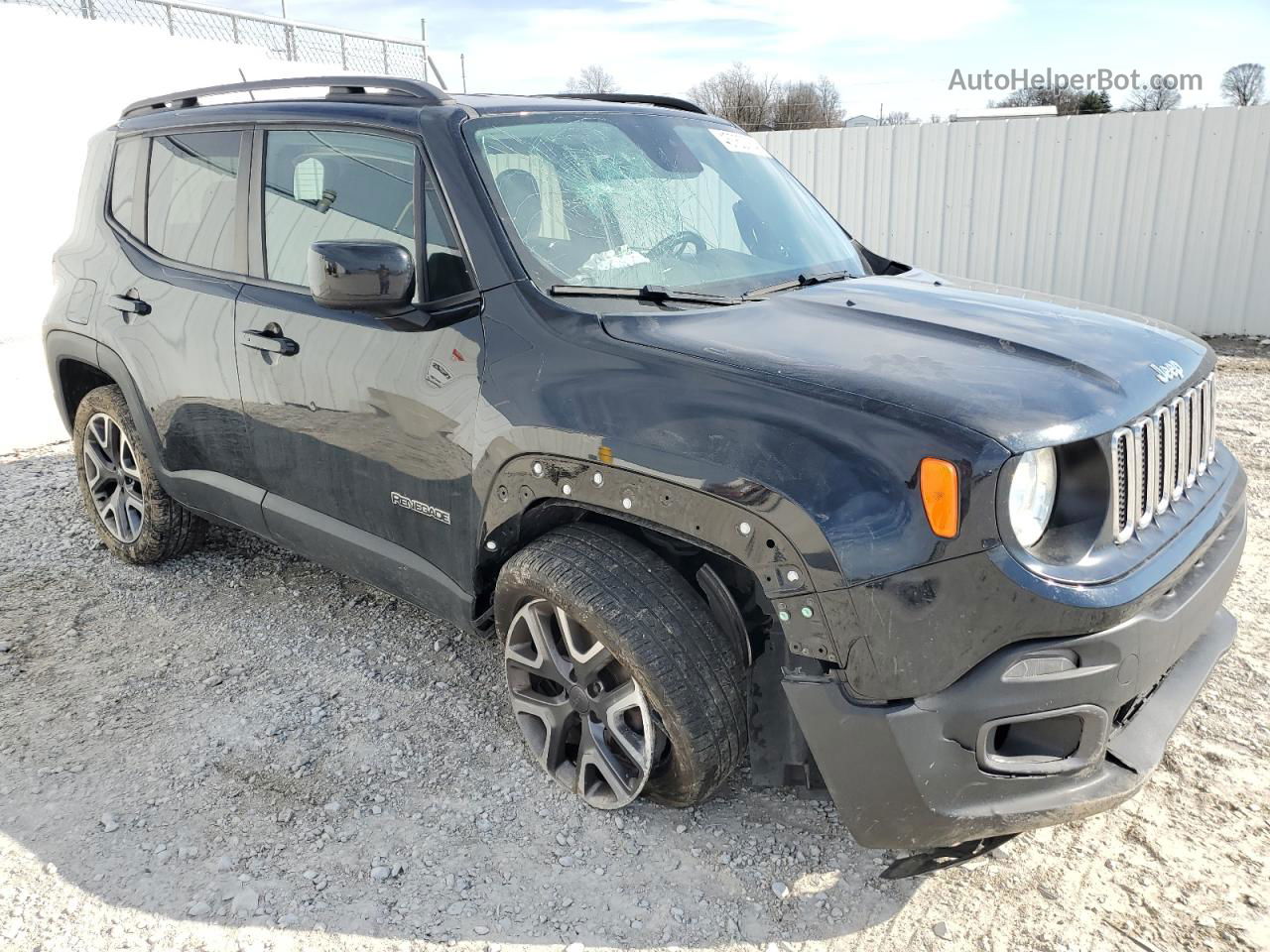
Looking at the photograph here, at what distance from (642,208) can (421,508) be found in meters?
1.13

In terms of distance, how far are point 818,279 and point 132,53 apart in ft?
43.1

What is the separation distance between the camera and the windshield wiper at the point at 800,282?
9.46 ft

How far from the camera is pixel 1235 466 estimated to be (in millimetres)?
2850

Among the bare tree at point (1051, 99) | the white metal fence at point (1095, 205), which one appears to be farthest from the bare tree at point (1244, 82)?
the white metal fence at point (1095, 205)

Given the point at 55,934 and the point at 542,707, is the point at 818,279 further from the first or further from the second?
the point at 55,934

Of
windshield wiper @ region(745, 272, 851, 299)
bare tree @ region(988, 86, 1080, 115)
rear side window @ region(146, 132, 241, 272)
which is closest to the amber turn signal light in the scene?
windshield wiper @ region(745, 272, 851, 299)

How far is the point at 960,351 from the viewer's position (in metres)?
2.31

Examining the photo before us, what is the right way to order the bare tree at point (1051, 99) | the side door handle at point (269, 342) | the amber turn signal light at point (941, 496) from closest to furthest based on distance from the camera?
the amber turn signal light at point (941, 496)
the side door handle at point (269, 342)
the bare tree at point (1051, 99)

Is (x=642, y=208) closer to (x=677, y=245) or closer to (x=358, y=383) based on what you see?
(x=677, y=245)

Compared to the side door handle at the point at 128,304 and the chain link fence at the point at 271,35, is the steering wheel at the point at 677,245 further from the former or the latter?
the chain link fence at the point at 271,35

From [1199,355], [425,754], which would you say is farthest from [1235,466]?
[425,754]

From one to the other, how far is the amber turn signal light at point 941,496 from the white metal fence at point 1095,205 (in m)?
7.92

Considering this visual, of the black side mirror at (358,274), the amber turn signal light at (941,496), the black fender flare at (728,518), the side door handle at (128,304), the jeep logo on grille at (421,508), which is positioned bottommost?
the jeep logo on grille at (421,508)

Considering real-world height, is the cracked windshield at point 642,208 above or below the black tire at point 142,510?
above
